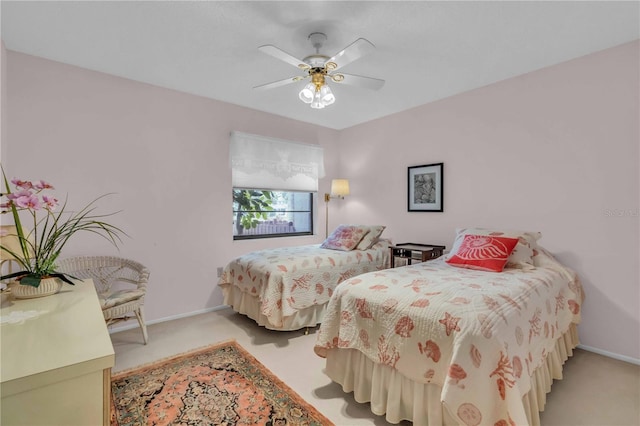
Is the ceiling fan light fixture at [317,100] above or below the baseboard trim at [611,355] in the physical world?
above

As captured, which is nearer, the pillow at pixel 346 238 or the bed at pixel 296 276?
the bed at pixel 296 276

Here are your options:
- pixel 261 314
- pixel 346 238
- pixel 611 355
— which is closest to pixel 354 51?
pixel 346 238

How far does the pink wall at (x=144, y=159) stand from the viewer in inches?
104

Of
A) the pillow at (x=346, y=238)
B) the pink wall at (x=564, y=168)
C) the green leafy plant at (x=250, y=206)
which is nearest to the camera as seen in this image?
the pink wall at (x=564, y=168)

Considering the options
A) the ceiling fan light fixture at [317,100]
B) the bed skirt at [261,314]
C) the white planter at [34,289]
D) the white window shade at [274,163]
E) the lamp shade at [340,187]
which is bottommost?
the bed skirt at [261,314]

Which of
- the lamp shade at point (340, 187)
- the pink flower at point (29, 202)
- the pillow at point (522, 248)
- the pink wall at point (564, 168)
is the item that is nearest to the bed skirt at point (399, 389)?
the pillow at point (522, 248)

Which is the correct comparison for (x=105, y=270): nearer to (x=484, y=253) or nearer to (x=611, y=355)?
(x=484, y=253)

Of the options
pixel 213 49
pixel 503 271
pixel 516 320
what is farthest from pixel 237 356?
pixel 213 49

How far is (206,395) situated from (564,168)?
11.1ft

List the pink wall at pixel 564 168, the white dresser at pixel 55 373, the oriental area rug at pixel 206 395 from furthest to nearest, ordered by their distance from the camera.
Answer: the pink wall at pixel 564 168
the oriental area rug at pixel 206 395
the white dresser at pixel 55 373

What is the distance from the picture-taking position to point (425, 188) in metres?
3.76

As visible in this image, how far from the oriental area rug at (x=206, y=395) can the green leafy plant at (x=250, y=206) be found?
191cm

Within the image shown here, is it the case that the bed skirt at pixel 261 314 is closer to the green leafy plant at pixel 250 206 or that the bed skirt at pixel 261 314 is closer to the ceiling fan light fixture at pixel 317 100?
the green leafy plant at pixel 250 206

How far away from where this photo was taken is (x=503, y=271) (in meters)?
2.35
